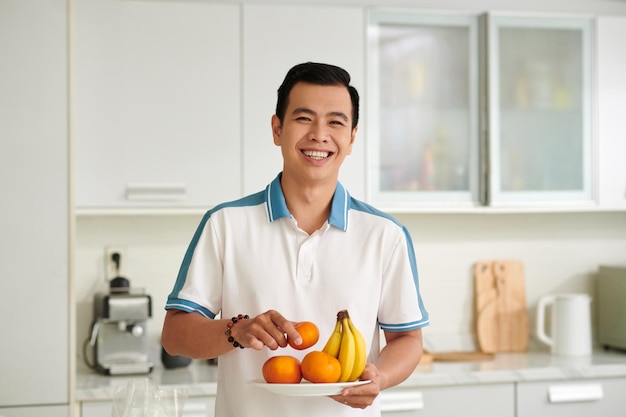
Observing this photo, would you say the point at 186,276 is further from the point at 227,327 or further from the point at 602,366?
the point at 602,366

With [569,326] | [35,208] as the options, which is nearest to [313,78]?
[35,208]

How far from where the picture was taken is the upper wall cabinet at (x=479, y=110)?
3.42 m

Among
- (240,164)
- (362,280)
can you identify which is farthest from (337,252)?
(240,164)

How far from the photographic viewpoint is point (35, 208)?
294 cm

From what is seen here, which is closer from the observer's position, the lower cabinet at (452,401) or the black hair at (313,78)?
the black hair at (313,78)

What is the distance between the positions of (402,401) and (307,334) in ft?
5.46

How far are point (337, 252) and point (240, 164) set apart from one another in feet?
4.89

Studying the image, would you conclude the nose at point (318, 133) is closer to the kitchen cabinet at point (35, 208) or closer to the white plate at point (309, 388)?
the white plate at point (309, 388)

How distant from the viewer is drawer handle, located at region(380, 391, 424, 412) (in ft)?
10.4

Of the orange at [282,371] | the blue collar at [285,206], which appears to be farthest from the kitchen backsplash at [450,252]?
the orange at [282,371]

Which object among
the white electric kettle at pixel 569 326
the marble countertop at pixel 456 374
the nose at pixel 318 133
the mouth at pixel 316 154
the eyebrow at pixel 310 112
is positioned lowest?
Result: the marble countertop at pixel 456 374

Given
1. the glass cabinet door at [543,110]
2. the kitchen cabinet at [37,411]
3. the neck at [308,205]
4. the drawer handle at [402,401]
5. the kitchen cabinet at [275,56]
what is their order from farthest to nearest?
the glass cabinet door at [543,110]
the kitchen cabinet at [275,56]
the drawer handle at [402,401]
the kitchen cabinet at [37,411]
the neck at [308,205]

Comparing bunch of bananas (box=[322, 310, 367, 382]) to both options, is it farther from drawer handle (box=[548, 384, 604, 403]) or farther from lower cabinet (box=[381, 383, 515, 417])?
drawer handle (box=[548, 384, 604, 403])

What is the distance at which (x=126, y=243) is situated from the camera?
11.6ft
